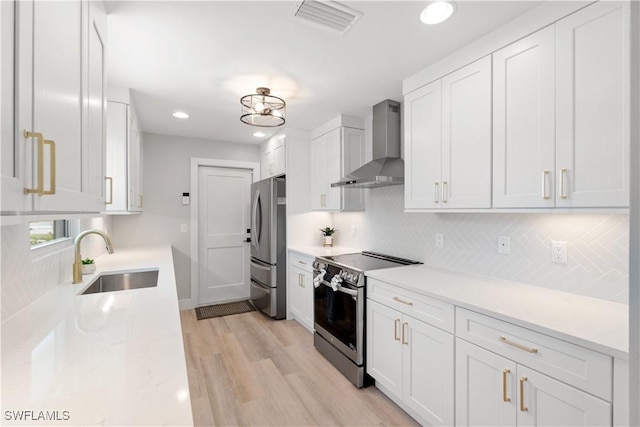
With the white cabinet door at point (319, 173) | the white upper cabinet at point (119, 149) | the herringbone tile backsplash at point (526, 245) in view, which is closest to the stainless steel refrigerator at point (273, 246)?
the white cabinet door at point (319, 173)

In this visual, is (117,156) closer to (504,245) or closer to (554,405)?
(504,245)

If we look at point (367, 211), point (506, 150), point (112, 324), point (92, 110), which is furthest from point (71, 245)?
point (506, 150)

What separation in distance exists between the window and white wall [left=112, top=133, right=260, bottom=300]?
159 cm

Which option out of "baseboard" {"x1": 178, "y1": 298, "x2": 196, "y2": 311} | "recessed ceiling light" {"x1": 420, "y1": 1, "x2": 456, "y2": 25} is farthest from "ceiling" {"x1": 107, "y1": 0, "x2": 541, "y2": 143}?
"baseboard" {"x1": 178, "y1": 298, "x2": 196, "y2": 311}

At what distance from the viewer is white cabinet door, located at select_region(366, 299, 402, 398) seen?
2.00 meters

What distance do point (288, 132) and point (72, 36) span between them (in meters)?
2.77

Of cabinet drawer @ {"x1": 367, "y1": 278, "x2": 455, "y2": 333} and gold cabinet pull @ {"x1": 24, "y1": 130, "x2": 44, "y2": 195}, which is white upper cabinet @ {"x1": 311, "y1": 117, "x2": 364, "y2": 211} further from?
gold cabinet pull @ {"x1": 24, "y1": 130, "x2": 44, "y2": 195}

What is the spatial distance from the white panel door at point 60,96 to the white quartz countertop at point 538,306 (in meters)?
1.74

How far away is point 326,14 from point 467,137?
110cm

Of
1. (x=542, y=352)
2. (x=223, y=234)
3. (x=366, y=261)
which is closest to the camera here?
(x=542, y=352)

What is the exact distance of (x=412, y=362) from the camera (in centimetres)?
189

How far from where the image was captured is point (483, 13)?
1.53 meters

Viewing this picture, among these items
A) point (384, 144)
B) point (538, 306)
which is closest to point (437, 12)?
point (384, 144)

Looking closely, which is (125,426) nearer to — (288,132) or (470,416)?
(470,416)
